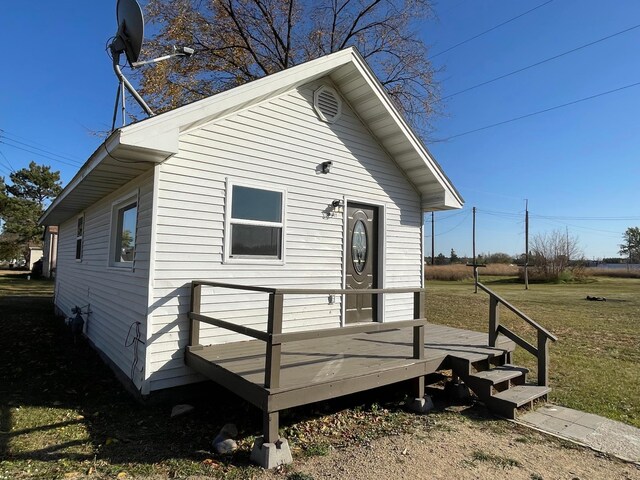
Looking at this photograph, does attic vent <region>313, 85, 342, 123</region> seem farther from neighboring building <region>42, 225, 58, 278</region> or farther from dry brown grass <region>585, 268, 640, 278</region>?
dry brown grass <region>585, 268, 640, 278</region>

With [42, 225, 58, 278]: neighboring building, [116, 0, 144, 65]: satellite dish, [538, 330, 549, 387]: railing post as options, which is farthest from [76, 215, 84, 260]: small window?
[42, 225, 58, 278]: neighboring building

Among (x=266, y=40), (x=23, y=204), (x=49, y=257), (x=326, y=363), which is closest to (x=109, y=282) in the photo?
(x=326, y=363)

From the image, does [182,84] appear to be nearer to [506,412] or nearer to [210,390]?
[210,390]

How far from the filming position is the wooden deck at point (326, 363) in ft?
12.3

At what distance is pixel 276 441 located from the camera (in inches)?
139

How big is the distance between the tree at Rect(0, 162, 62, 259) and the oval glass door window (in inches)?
1341

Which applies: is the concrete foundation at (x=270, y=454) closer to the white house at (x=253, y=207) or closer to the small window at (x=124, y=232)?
the white house at (x=253, y=207)

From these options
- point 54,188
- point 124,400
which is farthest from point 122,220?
point 54,188

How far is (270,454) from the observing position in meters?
3.40

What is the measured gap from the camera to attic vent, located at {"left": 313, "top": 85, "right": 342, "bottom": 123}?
6512 millimetres

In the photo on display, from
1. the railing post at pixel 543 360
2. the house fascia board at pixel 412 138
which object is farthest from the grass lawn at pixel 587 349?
the house fascia board at pixel 412 138

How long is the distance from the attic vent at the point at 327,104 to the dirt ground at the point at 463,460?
195 inches

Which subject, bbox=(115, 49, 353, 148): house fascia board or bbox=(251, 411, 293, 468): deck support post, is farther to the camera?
bbox=(115, 49, 353, 148): house fascia board

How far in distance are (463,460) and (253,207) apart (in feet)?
13.2
